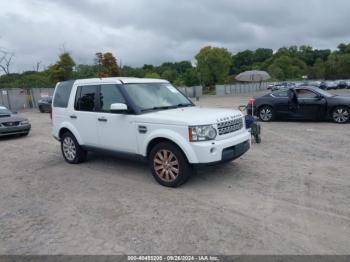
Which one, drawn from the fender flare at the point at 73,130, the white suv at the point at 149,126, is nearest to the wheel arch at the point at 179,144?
the white suv at the point at 149,126

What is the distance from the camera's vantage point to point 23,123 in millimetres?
11602

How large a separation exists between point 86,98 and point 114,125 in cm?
113

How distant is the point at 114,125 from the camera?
569 centimetres

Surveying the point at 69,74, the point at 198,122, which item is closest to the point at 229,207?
the point at 198,122

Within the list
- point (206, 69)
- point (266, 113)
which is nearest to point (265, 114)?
point (266, 113)

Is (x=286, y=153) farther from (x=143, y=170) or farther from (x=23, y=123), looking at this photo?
(x=23, y=123)

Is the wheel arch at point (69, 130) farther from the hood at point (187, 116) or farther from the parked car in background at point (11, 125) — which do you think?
the parked car in background at point (11, 125)

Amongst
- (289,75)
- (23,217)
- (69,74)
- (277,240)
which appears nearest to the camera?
(277,240)

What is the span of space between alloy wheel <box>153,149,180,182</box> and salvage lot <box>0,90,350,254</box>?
0.23m

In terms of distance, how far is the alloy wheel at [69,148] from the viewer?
6.81 m

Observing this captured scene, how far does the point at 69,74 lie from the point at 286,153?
129 feet

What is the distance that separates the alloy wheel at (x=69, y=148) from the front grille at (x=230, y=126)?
11.7 ft

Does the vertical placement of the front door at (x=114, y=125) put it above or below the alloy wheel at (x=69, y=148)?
above

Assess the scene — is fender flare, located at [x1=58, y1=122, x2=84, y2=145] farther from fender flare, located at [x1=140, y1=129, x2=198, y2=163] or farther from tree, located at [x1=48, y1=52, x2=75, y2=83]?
tree, located at [x1=48, y1=52, x2=75, y2=83]
